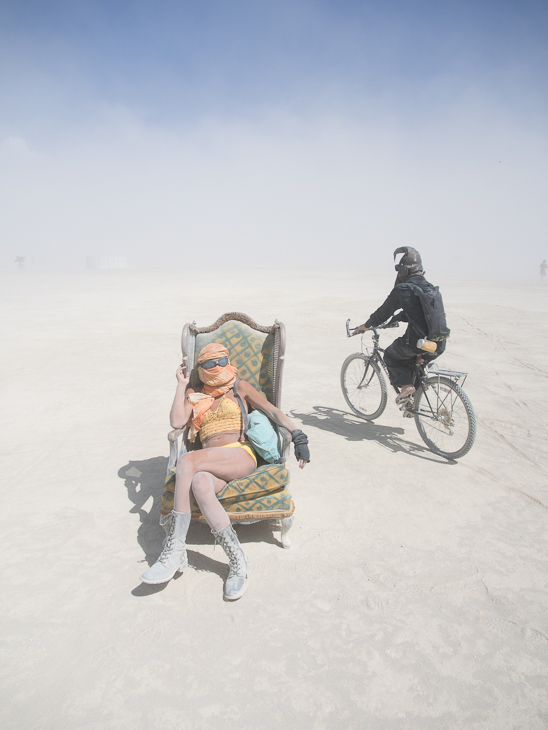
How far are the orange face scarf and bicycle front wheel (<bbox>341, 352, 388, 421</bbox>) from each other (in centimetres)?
262

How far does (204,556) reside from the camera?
3.55m

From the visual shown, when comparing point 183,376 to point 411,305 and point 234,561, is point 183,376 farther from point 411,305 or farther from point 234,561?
point 411,305

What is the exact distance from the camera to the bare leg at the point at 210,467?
10.8 feet

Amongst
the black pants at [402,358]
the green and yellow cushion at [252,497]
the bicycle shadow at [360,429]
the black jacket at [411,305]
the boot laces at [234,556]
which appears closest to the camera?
the boot laces at [234,556]

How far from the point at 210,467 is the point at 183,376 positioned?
0.92 meters

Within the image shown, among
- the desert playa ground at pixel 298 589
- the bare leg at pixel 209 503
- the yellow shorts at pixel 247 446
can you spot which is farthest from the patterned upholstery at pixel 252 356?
the desert playa ground at pixel 298 589

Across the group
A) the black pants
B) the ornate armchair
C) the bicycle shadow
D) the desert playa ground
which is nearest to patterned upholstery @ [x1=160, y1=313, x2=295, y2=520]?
the ornate armchair

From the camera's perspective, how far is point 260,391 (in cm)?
452

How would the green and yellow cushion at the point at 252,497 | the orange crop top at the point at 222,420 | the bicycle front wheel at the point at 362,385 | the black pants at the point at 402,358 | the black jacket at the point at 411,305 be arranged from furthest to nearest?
the bicycle front wheel at the point at 362,385 → the black pants at the point at 402,358 → the black jacket at the point at 411,305 → the orange crop top at the point at 222,420 → the green and yellow cushion at the point at 252,497

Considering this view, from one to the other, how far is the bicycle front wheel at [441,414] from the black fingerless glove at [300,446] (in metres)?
2.17

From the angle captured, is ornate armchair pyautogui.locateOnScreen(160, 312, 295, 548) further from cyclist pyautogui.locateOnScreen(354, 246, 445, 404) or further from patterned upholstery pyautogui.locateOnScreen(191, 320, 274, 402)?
cyclist pyautogui.locateOnScreen(354, 246, 445, 404)

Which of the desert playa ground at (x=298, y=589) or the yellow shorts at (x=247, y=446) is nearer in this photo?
the desert playa ground at (x=298, y=589)

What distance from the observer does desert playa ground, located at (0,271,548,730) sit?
2.42 meters

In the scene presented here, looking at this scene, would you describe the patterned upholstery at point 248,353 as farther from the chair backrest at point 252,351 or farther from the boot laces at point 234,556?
the boot laces at point 234,556
